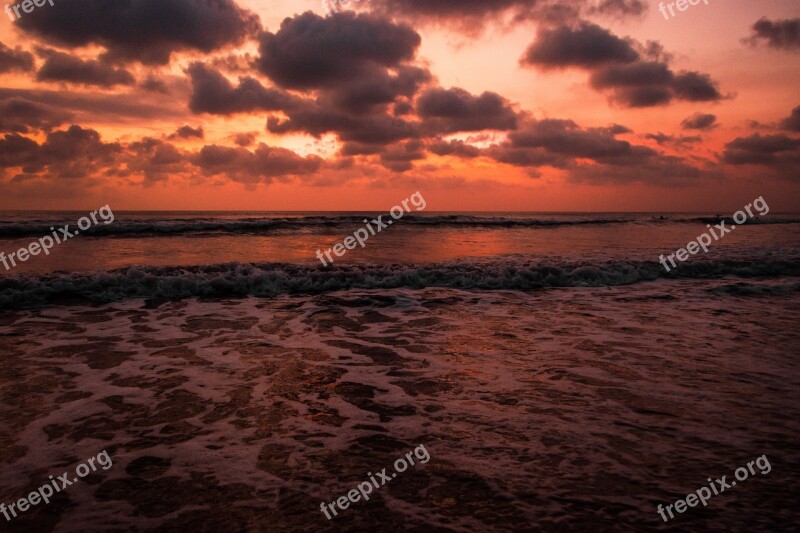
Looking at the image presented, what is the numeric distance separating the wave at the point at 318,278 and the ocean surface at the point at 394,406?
15 centimetres

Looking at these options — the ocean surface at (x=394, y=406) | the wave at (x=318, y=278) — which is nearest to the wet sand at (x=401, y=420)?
the ocean surface at (x=394, y=406)

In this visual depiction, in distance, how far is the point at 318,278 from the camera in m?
13.3

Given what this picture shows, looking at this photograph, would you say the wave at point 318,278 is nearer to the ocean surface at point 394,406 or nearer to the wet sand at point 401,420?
the ocean surface at point 394,406

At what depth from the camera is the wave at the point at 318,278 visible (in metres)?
11.2

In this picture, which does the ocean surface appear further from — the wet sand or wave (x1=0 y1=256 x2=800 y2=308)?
wave (x1=0 y1=256 x2=800 y2=308)

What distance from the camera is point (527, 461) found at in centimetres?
387

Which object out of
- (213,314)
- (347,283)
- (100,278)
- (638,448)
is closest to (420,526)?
(638,448)

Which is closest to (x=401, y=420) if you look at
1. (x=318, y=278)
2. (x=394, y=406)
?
(x=394, y=406)

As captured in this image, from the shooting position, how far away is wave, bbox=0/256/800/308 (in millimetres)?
11172

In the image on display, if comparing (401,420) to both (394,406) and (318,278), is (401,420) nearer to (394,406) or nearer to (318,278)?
(394,406)

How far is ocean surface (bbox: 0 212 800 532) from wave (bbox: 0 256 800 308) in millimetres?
151

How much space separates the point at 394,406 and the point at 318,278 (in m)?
8.62

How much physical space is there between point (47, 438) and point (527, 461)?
439 cm

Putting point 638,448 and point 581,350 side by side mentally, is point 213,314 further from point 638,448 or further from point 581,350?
point 638,448
